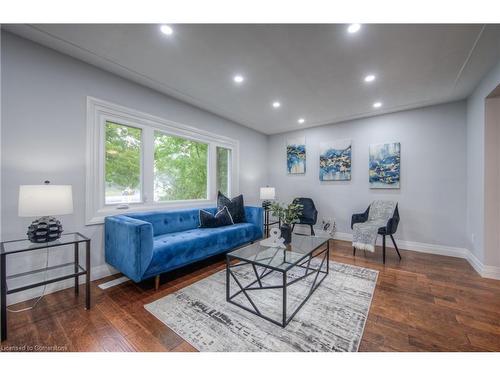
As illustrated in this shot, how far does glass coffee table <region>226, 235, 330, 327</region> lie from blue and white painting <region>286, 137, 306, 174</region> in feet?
8.42

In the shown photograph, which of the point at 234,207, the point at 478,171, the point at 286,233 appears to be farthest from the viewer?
the point at 234,207

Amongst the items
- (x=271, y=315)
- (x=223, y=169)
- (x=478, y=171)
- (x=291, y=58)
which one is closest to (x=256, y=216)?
(x=223, y=169)

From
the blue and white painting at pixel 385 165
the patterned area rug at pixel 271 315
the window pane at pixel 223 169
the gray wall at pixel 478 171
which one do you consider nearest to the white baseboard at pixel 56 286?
the patterned area rug at pixel 271 315

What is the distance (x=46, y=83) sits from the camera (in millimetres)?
2143

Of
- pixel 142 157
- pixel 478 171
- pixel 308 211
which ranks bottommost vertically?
pixel 308 211

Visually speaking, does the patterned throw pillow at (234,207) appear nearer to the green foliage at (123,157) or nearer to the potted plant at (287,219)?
the potted plant at (287,219)

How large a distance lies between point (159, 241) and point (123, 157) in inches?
51.3

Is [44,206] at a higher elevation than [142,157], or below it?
below

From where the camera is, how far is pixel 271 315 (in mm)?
1807

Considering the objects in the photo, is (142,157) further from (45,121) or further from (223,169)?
(223,169)

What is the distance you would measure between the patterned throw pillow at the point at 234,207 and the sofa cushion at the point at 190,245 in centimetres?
32
